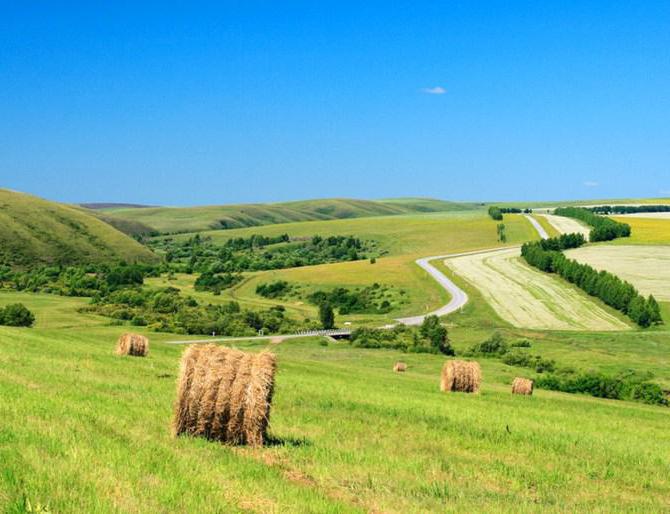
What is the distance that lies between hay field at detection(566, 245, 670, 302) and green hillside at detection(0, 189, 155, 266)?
3411 inches

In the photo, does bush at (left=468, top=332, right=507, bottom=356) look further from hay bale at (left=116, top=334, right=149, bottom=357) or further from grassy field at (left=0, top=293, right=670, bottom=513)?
grassy field at (left=0, top=293, right=670, bottom=513)

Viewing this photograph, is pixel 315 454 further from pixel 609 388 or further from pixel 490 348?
pixel 490 348

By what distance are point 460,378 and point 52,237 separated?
458 ft

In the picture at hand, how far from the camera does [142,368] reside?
26469mm

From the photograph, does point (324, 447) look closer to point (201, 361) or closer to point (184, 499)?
point (201, 361)

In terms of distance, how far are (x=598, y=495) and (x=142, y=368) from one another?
54.5ft

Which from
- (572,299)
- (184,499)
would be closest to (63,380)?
(184,499)

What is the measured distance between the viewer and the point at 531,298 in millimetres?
99688

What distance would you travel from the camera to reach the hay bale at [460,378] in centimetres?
3038

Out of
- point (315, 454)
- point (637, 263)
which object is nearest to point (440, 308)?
point (637, 263)

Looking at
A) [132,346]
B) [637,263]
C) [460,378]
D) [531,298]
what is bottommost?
[531,298]

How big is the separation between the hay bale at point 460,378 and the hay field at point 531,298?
174 feet

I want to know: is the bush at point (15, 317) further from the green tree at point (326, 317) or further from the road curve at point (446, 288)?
the road curve at point (446, 288)

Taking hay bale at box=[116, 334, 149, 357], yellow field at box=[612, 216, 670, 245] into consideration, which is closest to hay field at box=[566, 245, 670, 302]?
yellow field at box=[612, 216, 670, 245]
